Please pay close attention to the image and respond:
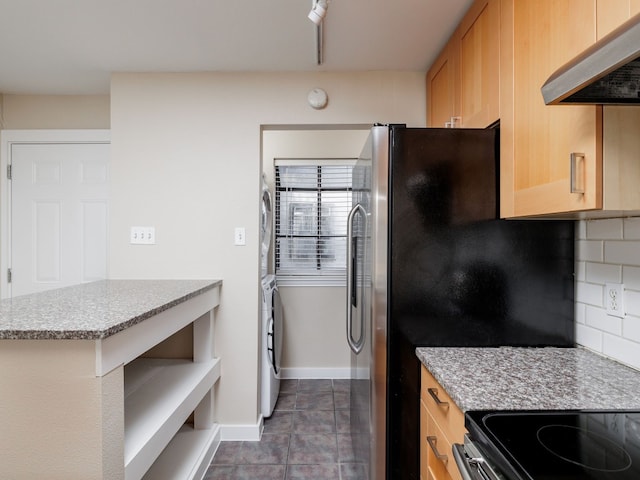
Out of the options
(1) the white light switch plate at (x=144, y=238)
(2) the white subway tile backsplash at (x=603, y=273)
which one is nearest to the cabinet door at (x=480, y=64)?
(2) the white subway tile backsplash at (x=603, y=273)

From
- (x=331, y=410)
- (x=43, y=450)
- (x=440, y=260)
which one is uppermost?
(x=440, y=260)

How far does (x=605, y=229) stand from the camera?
125 centimetres

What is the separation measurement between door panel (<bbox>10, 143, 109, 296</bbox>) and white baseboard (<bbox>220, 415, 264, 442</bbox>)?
60.0 inches

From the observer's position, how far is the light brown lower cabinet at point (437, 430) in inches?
39.6

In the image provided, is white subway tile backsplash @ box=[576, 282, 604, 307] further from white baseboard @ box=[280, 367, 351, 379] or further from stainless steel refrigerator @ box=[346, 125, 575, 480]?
white baseboard @ box=[280, 367, 351, 379]

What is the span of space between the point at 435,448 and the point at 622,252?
0.90m

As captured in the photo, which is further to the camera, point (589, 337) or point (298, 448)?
point (298, 448)

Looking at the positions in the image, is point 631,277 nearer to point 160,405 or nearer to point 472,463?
point 472,463

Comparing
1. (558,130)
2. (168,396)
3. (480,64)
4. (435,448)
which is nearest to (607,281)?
(558,130)

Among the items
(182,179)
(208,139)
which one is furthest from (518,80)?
(182,179)

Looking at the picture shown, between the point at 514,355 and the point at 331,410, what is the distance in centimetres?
177

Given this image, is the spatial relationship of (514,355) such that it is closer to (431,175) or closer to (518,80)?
(431,175)

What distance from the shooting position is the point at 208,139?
2.31 m

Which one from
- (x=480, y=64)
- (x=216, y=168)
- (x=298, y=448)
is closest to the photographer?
(x=480, y=64)
